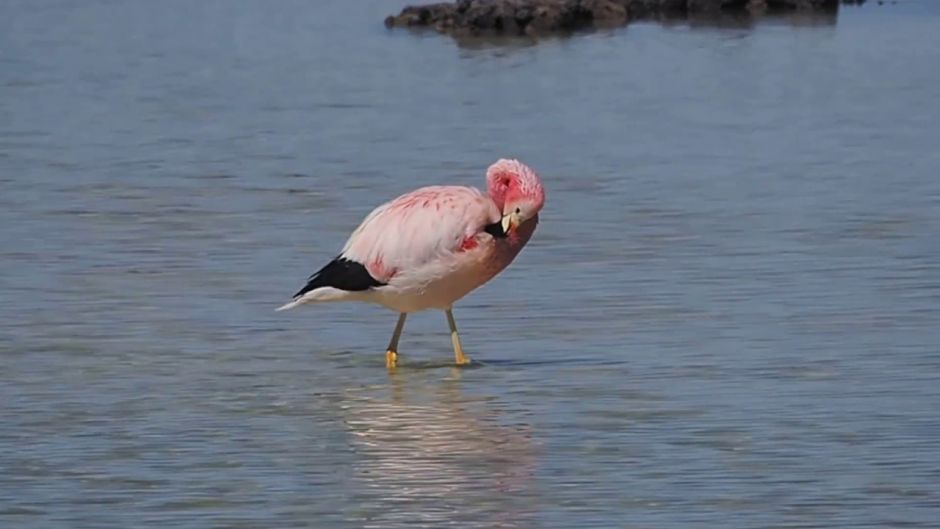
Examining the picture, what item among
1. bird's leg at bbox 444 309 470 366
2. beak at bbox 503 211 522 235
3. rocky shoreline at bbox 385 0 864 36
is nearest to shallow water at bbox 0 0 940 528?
bird's leg at bbox 444 309 470 366

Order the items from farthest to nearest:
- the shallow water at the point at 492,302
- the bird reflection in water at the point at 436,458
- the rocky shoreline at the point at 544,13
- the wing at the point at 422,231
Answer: the rocky shoreline at the point at 544,13, the wing at the point at 422,231, the shallow water at the point at 492,302, the bird reflection in water at the point at 436,458

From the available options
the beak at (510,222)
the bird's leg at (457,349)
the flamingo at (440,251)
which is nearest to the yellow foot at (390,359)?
the flamingo at (440,251)

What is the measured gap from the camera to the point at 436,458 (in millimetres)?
7629

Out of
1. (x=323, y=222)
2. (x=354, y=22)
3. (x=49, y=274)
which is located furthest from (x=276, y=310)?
(x=354, y=22)

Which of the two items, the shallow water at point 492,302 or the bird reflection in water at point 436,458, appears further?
the shallow water at point 492,302

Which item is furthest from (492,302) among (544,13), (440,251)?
(544,13)

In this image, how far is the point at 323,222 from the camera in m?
12.5

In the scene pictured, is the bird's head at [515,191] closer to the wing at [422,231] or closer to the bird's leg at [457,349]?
the wing at [422,231]

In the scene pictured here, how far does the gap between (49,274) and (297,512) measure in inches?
175

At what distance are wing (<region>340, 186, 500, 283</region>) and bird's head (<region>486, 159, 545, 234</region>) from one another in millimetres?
78

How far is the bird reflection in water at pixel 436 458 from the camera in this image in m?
6.89

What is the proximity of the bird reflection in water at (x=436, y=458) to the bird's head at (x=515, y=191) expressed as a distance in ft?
2.24

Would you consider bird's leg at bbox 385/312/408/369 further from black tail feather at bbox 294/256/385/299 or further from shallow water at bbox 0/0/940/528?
black tail feather at bbox 294/256/385/299

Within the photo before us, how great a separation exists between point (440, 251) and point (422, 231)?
4.4 inches
